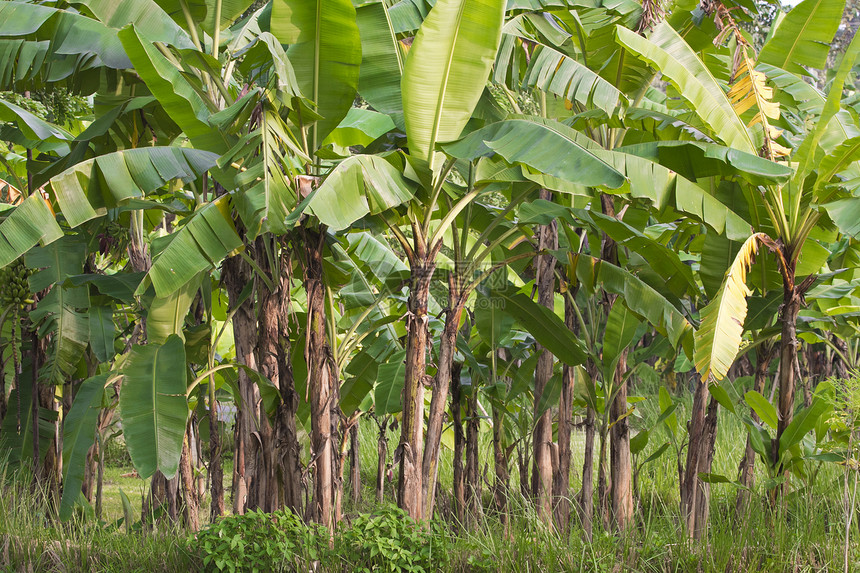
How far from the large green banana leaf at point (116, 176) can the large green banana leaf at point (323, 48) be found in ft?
2.62

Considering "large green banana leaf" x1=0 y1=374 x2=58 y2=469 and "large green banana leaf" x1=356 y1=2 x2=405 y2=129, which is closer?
"large green banana leaf" x1=356 y1=2 x2=405 y2=129

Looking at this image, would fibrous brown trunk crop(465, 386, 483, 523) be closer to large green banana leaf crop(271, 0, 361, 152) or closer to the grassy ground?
the grassy ground

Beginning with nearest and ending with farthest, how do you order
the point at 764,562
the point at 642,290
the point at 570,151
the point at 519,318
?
the point at 570,151 < the point at 764,562 < the point at 642,290 < the point at 519,318

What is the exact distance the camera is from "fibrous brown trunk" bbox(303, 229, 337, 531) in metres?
4.11

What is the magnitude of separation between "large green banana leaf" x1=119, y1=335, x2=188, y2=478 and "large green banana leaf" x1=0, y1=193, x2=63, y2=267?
2.95 feet

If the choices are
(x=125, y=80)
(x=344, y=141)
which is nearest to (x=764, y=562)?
(x=344, y=141)

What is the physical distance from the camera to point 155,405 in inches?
157

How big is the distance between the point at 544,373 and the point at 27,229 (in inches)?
145

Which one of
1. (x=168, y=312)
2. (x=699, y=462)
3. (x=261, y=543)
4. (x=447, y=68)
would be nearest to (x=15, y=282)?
(x=168, y=312)

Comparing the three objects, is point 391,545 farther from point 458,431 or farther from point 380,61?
point 380,61

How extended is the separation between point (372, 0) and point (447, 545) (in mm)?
3447

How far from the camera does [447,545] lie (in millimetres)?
3967

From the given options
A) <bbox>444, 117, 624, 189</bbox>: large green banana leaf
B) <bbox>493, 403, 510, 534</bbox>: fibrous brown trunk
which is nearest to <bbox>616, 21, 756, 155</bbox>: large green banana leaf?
<bbox>444, 117, 624, 189</bbox>: large green banana leaf

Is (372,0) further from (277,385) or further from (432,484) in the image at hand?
(432,484)
